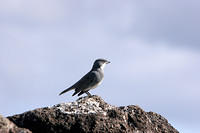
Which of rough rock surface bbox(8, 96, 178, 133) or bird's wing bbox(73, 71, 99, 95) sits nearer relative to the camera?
rough rock surface bbox(8, 96, 178, 133)

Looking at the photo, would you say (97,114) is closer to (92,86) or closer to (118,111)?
(118,111)

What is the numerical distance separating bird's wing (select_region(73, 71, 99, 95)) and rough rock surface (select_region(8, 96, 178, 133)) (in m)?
7.15

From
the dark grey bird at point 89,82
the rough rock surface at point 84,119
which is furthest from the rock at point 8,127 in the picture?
Result: the dark grey bird at point 89,82

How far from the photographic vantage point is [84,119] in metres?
6.98

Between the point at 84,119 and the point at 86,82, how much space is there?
805cm

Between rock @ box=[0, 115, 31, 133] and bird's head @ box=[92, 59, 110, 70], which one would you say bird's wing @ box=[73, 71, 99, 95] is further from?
rock @ box=[0, 115, 31, 133]

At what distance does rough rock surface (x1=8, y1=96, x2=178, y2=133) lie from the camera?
273 inches

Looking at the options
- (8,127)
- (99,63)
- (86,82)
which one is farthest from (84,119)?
(99,63)

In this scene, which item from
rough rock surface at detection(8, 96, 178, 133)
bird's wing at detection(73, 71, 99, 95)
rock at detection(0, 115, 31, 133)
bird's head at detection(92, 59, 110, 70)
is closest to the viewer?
rock at detection(0, 115, 31, 133)

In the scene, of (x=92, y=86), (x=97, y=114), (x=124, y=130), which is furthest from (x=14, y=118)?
(x=92, y=86)

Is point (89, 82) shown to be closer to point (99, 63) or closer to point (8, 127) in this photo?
point (99, 63)

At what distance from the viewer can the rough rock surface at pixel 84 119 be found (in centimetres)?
693

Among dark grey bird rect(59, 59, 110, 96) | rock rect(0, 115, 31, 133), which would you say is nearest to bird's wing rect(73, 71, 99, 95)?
dark grey bird rect(59, 59, 110, 96)

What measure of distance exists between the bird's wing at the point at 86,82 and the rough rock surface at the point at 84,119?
7.15 metres
